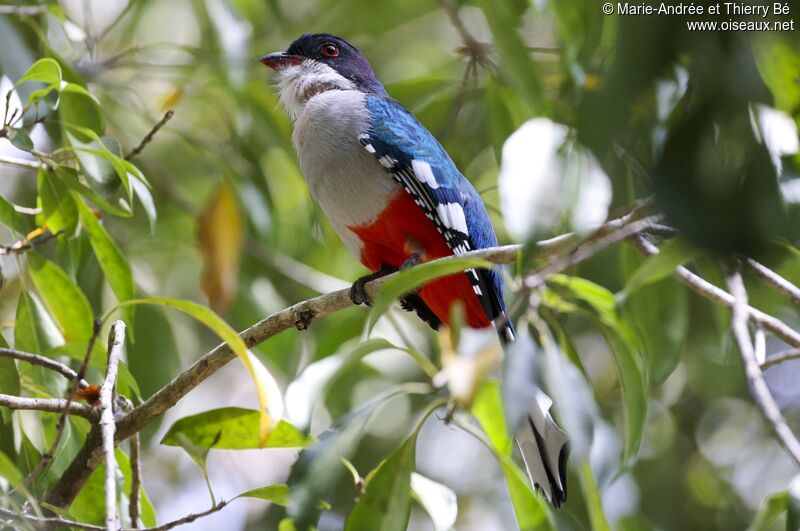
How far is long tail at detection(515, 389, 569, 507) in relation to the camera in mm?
3297

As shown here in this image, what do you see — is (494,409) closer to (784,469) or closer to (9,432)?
(9,432)

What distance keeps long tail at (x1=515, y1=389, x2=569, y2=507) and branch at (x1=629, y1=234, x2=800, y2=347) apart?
2.20 feet

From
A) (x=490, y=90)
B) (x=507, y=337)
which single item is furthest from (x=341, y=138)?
(x=507, y=337)

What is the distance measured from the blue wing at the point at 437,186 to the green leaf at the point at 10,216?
1.47m

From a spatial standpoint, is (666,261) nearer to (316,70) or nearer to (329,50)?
(316,70)

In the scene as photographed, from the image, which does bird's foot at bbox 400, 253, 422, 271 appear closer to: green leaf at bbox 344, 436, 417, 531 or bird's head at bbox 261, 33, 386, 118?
bird's head at bbox 261, 33, 386, 118

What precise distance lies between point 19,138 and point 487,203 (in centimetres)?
304

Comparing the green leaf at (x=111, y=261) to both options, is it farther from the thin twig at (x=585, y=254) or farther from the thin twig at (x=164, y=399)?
the thin twig at (x=585, y=254)

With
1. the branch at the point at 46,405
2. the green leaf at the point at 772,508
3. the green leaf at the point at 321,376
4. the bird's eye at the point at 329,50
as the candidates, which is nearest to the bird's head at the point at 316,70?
the bird's eye at the point at 329,50

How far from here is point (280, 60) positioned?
4.65 meters

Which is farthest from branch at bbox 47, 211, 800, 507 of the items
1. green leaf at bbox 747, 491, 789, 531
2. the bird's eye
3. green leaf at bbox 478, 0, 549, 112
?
the bird's eye

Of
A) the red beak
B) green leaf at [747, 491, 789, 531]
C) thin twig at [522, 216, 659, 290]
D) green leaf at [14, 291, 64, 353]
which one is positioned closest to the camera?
thin twig at [522, 216, 659, 290]

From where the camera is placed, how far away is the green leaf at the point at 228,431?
2559 millimetres

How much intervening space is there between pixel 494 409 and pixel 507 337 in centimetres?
94
